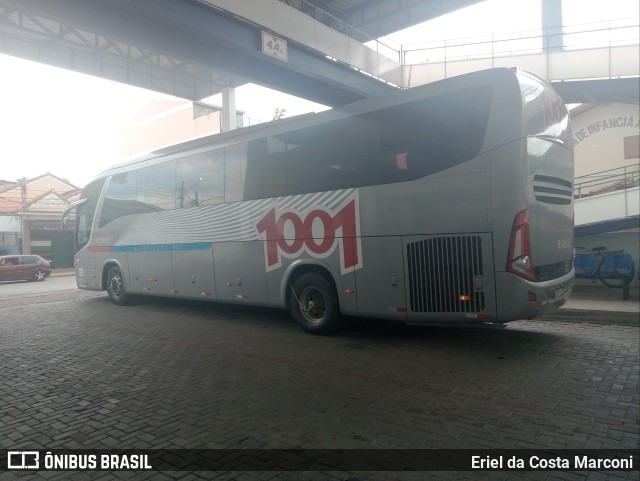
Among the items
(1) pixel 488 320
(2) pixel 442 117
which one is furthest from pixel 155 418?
(2) pixel 442 117

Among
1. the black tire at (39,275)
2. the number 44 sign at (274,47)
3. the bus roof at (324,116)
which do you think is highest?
the number 44 sign at (274,47)

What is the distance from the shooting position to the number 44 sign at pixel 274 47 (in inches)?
492

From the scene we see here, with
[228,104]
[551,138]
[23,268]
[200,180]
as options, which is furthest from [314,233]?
[23,268]

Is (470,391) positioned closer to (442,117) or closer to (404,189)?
(404,189)

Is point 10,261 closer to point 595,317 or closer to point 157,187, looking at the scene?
point 157,187

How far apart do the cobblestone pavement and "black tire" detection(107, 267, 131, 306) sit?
139 inches

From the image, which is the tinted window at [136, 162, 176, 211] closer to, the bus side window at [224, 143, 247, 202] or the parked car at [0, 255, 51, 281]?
the bus side window at [224, 143, 247, 202]

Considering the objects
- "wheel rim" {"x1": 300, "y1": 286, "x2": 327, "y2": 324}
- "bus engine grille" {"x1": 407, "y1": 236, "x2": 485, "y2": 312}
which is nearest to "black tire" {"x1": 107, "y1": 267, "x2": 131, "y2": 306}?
"wheel rim" {"x1": 300, "y1": 286, "x2": 327, "y2": 324}

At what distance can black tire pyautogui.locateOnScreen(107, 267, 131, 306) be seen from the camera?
40.7 feet

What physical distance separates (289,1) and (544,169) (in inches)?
496

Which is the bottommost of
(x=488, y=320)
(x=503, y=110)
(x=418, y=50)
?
(x=488, y=320)

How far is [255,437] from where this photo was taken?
4.02 metres

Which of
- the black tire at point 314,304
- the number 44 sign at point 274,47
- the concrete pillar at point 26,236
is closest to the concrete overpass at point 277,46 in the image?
the number 44 sign at point 274,47

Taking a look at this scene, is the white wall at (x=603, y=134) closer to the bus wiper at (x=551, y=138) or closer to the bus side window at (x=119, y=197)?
the bus wiper at (x=551, y=138)
